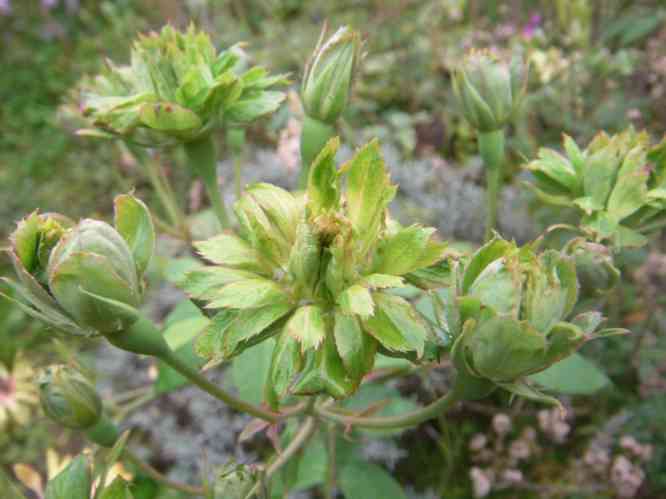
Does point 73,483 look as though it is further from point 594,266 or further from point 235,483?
point 594,266

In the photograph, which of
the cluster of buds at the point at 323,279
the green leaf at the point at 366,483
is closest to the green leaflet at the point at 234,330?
the cluster of buds at the point at 323,279

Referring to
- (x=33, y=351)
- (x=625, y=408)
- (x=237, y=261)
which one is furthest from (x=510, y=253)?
(x=33, y=351)

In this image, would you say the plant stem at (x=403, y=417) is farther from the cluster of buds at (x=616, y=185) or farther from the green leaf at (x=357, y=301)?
the cluster of buds at (x=616, y=185)

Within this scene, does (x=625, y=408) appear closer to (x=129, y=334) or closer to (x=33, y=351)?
(x=129, y=334)

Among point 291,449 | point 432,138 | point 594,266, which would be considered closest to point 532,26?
point 432,138

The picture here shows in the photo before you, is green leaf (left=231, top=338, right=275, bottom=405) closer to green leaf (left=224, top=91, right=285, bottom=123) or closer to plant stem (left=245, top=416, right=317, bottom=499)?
plant stem (left=245, top=416, right=317, bottom=499)

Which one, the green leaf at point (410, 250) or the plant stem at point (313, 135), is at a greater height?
the plant stem at point (313, 135)
